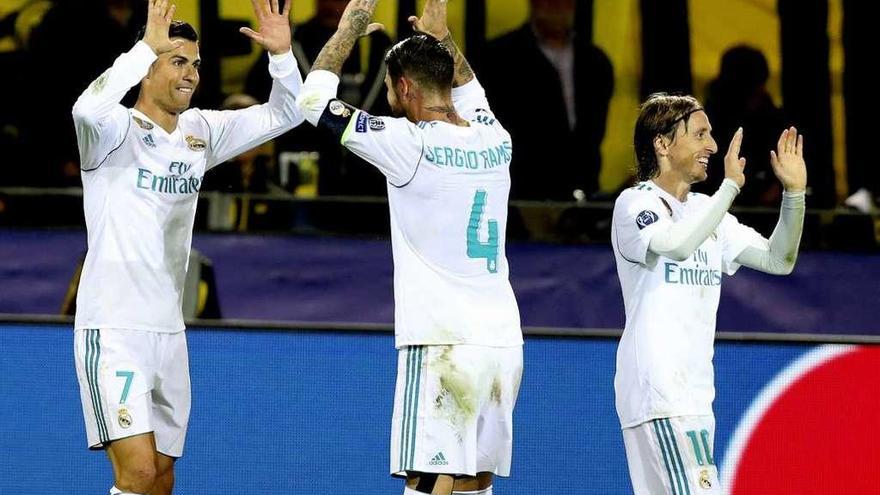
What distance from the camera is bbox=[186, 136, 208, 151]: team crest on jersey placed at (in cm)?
611

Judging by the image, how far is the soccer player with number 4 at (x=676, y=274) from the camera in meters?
5.46

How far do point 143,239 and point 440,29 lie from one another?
1295 mm

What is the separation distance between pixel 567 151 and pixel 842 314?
163cm

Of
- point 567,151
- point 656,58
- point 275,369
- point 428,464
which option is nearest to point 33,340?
point 275,369

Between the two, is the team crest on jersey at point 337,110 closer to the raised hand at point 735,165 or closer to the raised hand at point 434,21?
the raised hand at point 434,21

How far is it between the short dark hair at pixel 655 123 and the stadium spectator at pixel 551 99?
2821 mm

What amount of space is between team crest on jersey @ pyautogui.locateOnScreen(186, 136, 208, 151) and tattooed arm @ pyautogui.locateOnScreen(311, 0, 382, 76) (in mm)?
674

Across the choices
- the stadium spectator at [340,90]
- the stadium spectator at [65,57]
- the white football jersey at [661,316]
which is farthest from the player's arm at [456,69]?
the stadium spectator at [65,57]

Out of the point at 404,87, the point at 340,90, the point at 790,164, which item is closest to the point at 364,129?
the point at 404,87

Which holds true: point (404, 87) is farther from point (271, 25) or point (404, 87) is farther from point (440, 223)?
point (271, 25)

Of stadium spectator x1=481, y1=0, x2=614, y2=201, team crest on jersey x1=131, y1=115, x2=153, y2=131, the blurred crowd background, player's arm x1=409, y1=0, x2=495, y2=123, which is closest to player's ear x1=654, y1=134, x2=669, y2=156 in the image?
player's arm x1=409, y1=0, x2=495, y2=123

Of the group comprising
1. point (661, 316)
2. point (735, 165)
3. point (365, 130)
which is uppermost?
point (365, 130)

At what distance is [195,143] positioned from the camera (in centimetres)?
613

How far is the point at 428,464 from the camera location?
5.52m
